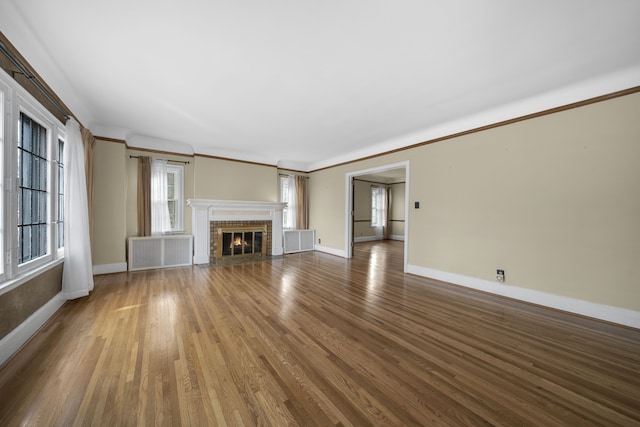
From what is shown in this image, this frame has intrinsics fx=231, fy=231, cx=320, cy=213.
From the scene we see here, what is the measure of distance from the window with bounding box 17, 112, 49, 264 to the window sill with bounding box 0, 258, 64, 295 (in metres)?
0.13

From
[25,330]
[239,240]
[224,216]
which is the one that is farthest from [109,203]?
[25,330]

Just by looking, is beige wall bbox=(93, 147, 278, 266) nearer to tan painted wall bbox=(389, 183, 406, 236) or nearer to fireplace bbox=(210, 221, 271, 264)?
fireplace bbox=(210, 221, 271, 264)

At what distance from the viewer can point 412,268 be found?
4414 mm

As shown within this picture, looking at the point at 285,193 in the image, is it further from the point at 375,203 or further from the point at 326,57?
the point at 326,57

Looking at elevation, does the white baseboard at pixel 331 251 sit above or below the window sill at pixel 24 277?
below

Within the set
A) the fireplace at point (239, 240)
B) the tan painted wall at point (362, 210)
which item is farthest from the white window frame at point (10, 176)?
the tan painted wall at point (362, 210)

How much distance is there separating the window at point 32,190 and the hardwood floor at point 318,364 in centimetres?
83

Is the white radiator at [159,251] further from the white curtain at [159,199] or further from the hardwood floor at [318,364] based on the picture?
the hardwood floor at [318,364]

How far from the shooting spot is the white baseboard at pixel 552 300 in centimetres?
246

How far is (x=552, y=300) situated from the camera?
289 cm

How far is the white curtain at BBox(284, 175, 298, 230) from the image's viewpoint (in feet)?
22.5

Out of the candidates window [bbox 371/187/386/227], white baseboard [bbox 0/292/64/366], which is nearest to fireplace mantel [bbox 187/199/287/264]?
white baseboard [bbox 0/292/64/366]

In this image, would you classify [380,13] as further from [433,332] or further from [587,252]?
[587,252]

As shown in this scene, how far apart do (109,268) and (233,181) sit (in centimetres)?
296
